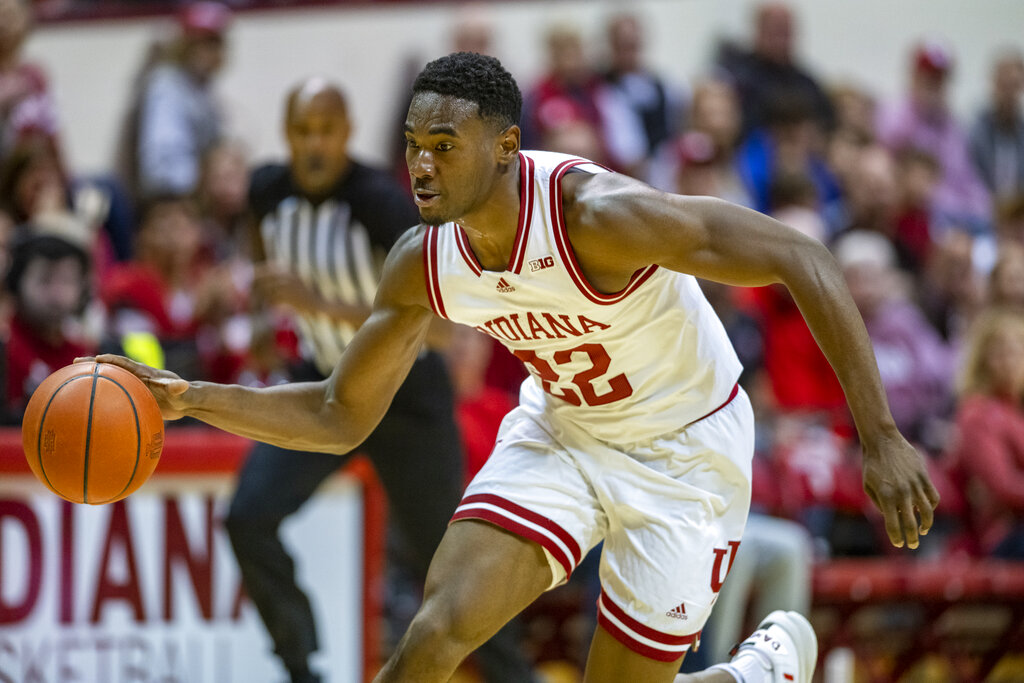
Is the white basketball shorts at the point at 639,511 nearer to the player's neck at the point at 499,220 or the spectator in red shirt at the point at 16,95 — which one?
the player's neck at the point at 499,220

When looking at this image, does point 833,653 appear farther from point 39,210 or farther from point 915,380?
point 39,210

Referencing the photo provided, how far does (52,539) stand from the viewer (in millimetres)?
5594

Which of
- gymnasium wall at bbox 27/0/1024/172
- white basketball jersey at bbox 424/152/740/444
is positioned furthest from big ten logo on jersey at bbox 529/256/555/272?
gymnasium wall at bbox 27/0/1024/172

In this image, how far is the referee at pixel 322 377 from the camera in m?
5.02

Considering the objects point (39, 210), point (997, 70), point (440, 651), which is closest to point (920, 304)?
point (997, 70)

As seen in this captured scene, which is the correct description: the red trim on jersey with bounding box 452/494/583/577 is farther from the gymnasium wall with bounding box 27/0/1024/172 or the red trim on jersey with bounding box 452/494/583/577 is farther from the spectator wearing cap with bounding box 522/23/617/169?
the gymnasium wall with bounding box 27/0/1024/172

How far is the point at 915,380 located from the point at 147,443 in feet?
18.8

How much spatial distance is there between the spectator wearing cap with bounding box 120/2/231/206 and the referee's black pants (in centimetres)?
380

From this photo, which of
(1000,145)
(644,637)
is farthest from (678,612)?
(1000,145)

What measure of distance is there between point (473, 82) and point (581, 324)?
28.3 inches

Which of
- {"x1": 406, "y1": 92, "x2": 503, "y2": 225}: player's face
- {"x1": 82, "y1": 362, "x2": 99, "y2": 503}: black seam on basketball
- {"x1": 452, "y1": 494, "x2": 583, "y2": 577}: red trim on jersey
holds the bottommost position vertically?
{"x1": 452, "y1": 494, "x2": 583, "y2": 577}: red trim on jersey

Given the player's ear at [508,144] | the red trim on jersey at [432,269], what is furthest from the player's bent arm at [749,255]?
the red trim on jersey at [432,269]

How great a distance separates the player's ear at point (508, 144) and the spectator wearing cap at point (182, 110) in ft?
17.1

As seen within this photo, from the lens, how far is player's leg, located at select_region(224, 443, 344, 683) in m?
4.99
